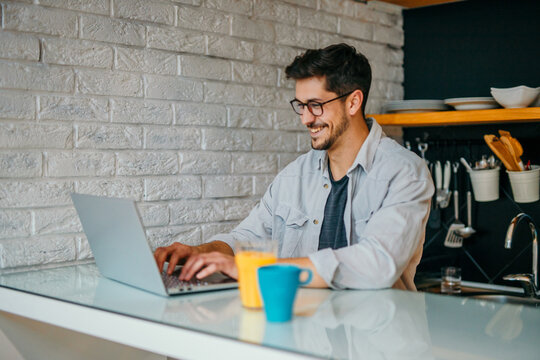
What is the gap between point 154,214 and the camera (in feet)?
7.32

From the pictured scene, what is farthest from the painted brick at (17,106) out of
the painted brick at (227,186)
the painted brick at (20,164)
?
the painted brick at (227,186)

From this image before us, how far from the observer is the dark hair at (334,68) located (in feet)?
6.60

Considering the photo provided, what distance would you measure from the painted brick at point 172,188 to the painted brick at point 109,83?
1.01 ft

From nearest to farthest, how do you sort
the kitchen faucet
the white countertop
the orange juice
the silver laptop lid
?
the white countertop < the orange juice < the silver laptop lid < the kitchen faucet

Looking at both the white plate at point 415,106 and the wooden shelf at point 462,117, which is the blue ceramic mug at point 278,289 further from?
the white plate at point 415,106

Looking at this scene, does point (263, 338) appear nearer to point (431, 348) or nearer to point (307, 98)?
point (431, 348)

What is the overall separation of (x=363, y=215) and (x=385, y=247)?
0.37 m

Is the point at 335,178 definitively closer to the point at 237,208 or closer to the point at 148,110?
the point at 237,208

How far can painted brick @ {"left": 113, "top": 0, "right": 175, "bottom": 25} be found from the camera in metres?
2.12

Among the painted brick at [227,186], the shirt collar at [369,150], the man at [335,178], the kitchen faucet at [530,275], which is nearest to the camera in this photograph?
the man at [335,178]

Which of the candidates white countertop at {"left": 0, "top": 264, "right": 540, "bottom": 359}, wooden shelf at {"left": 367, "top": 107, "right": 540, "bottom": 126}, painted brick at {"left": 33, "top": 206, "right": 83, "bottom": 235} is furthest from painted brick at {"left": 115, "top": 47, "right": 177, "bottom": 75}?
wooden shelf at {"left": 367, "top": 107, "right": 540, "bottom": 126}

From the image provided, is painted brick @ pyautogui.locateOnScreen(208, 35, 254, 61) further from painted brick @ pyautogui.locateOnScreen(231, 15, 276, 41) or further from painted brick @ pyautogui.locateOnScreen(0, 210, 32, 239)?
painted brick @ pyautogui.locateOnScreen(0, 210, 32, 239)

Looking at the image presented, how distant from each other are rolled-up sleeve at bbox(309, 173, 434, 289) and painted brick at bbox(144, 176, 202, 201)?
2.72 feet

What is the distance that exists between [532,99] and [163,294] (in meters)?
1.87
